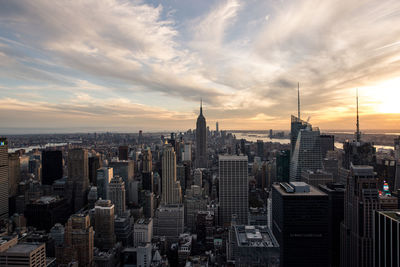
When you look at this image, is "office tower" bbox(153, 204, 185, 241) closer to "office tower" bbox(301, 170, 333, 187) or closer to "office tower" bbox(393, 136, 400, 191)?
"office tower" bbox(301, 170, 333, 187)

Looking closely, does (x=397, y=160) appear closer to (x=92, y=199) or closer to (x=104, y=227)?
(x=104, y=227)

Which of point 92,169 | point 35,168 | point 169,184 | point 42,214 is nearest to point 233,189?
point 169,184

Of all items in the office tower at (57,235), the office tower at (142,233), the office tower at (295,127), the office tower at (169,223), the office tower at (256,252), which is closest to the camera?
the office tower at (256,252)

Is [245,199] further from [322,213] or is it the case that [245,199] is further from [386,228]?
[386,228]

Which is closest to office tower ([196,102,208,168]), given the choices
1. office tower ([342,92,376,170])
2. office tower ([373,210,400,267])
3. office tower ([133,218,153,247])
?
office tower ([342,92,376,170])

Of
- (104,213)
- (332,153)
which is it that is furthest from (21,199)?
(332,153)

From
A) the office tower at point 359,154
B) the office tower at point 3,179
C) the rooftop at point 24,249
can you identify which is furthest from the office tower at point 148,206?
the office tower at point 359,154

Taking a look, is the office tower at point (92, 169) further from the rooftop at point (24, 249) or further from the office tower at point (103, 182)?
the rooftop at point (24, 249)
